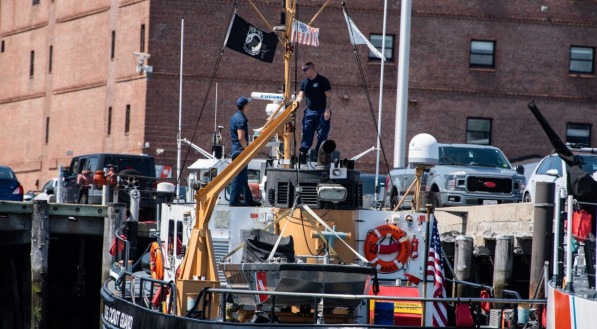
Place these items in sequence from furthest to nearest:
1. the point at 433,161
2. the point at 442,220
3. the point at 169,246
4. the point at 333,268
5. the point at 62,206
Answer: the point at 62,206
the point at 442,220
the point at 169,246
the point at 433,161
the point at 333,268

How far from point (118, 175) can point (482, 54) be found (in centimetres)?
2608

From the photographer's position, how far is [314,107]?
65.2 feet

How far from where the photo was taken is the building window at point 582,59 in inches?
2216

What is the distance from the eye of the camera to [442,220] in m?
28.1

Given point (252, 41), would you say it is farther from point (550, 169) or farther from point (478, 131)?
point (478, 131)

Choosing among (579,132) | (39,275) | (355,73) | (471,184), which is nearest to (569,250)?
(471,184)

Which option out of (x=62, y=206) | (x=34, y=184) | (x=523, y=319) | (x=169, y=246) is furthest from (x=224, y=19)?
(x=523, y=319)

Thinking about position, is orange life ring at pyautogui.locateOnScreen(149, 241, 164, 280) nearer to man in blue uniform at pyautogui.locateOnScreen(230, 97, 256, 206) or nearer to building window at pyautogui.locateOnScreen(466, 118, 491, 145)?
man in blue uniform at pyautogui.locateOnScreen(230, 97, 256, 206)

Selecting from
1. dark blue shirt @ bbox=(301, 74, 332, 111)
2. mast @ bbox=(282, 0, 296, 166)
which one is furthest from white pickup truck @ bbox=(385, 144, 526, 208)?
dark blue shirt @ bbox=(301, 74, 332, 111)

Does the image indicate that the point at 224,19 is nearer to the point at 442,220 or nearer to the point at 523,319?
the point at 442,220

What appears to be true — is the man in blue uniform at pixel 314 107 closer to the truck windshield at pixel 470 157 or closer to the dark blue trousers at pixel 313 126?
the dark blue trousers at pixel 313 126

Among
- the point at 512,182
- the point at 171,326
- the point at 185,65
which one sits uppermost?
the point at 185,65

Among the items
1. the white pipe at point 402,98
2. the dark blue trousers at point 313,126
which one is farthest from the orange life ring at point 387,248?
the white pipe at point 402,98

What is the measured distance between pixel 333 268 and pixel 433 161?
3.19 metres
